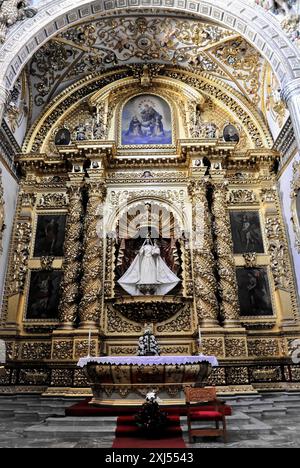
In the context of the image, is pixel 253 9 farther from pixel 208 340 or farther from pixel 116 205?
pixel 208 340

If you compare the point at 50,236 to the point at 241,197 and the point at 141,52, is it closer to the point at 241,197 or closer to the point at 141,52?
the point at 241,197

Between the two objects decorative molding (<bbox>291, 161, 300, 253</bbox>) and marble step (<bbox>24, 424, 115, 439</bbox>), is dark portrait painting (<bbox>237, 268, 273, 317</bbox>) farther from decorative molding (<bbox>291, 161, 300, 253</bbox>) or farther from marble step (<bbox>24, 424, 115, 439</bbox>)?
marble step (<bbox>24, 424, 115, 439</bbox>)

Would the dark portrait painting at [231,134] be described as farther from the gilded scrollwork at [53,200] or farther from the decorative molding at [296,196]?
the gilded scrollwork at [53,200]

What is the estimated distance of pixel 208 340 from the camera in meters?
9.26

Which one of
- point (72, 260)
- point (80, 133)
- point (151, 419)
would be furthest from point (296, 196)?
point (151, 419)

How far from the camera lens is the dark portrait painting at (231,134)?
40.4 ft

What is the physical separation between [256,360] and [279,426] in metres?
4.31

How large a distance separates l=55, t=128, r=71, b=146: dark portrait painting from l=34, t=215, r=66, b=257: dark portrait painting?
8.40 feet

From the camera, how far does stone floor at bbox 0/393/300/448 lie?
4.14 m

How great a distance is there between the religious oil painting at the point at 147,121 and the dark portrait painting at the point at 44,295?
4891 mm

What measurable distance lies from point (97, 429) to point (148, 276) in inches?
224

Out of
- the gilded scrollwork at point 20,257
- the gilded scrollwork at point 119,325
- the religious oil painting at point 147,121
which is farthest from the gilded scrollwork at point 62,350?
the religious oil painting at point 147,121
